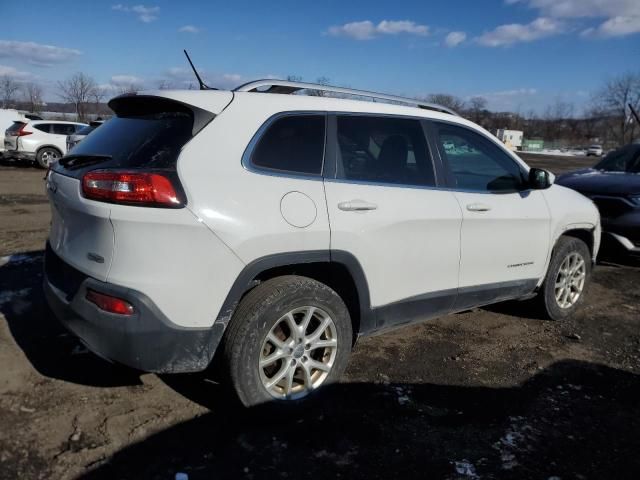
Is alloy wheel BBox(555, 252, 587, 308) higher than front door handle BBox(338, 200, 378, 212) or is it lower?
lower

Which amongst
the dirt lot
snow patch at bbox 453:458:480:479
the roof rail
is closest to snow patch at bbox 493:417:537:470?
the dirt lot

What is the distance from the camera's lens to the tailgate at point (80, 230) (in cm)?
258

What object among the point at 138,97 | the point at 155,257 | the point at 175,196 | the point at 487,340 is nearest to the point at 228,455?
the point at 155,257

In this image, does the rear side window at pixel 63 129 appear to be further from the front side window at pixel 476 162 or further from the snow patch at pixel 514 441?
the snow patch at pixel 514 441

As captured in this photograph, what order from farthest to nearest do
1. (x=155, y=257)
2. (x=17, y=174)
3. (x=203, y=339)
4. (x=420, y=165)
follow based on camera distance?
(x=17, y=174) → (x=420, y=165) → (x=203, y=339) → (x=155, y=257)

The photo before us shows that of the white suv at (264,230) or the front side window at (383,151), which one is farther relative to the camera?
the front side window at (383,151)

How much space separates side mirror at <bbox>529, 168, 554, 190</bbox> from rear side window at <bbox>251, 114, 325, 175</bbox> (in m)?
1.99

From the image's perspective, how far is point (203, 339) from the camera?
8.94ft

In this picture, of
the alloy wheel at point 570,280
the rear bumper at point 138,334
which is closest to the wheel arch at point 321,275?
the rear bumper at point 138,334

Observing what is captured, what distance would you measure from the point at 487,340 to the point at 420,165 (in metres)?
1.72

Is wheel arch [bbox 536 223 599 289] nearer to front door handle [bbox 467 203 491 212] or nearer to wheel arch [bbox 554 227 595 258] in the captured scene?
wheel arch [bbox 554 227 595 258]

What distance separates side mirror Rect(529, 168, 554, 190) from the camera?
422 centimetres

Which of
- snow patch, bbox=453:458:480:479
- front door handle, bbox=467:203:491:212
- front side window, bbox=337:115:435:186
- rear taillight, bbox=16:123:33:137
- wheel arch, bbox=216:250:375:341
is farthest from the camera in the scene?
rear taillight, bbox=16:123:33:137

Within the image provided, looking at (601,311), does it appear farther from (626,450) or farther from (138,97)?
(138,97)
